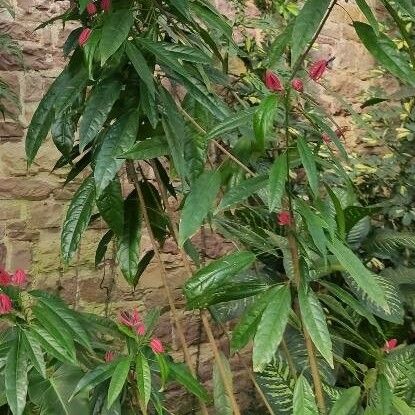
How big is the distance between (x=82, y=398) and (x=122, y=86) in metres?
0.62

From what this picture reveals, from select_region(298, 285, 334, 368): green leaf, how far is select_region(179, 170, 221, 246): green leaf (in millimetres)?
208

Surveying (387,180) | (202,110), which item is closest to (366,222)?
(387,180)

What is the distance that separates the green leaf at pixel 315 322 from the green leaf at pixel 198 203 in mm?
208

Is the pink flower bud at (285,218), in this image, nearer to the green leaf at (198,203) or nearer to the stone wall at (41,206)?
the green leaf at (198,203)

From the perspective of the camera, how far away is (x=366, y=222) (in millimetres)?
2707

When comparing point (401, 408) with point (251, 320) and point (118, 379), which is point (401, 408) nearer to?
point (251, 320)

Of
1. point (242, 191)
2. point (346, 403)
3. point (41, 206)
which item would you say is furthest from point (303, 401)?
point (41, 206)

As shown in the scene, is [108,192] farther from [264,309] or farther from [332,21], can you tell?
[332,21]

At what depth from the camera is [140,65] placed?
1.16 metres

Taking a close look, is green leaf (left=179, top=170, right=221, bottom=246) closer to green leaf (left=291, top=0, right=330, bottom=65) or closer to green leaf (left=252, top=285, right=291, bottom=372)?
green leaf (left=252, top=285, right=291, bottom=372)

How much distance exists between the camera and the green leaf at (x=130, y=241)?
140 cm

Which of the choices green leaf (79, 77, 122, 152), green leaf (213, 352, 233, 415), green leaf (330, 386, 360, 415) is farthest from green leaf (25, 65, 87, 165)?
green leaf (330, 386, 360, 415)

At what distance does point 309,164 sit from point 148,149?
1.14 ft

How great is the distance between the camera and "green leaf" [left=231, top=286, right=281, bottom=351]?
1.10 metres
